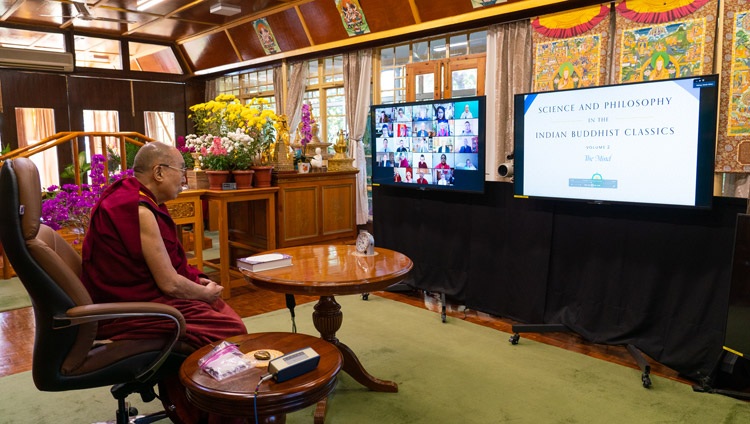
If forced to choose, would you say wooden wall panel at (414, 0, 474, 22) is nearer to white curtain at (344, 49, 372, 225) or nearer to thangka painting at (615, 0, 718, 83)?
white curtain at (344, 49, 372, 225)

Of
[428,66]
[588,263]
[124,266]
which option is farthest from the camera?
[428,66]

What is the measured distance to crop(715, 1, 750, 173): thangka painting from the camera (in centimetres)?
359

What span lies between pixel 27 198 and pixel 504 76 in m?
4.28

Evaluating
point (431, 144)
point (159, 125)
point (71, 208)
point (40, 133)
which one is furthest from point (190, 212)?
point (159, 125)

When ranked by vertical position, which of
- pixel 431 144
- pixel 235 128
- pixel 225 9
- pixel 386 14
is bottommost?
pixel 431 144

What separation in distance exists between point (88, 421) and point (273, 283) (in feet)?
3.51

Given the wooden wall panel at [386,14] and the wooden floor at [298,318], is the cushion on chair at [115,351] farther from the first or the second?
the wooden wall panel at [386,14]

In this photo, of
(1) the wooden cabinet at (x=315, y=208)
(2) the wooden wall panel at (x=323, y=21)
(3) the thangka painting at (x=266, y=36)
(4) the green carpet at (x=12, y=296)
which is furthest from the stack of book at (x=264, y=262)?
(3) the thangka painting at (x=266, y=36)

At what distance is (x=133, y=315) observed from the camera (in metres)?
1.77

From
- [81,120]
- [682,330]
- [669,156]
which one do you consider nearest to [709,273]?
[682,330]

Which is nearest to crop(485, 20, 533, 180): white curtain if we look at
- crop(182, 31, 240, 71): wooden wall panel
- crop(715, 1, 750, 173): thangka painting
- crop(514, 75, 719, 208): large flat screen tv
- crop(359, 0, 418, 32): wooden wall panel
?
crop(359, 0, 418, 32): wooden wall panel

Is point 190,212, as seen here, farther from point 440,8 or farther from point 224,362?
point 440,8

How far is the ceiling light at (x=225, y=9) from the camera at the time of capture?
21.5 feet

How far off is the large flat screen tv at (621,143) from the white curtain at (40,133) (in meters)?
7.39
